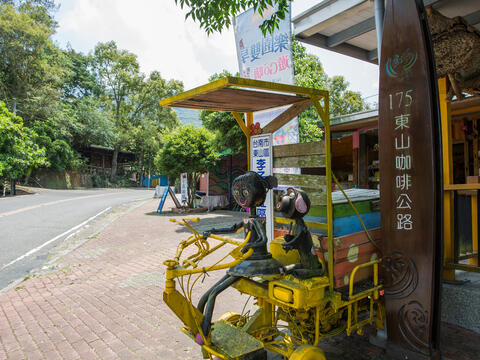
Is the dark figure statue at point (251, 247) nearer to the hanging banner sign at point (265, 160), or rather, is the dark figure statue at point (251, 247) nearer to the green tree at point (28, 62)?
the hanging banner sign at point (265, 160)

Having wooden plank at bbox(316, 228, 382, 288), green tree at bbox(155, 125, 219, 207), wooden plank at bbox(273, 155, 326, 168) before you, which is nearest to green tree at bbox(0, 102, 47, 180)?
green tree at bbox(155, 125, 219, 207)

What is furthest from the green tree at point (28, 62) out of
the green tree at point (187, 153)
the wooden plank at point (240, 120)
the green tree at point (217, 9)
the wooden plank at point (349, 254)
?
the wooden plank at point (349, 254)

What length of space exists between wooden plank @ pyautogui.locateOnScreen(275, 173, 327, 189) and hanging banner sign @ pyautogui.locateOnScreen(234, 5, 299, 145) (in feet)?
13.0

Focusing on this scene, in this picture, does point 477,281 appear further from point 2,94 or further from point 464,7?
point 2,94

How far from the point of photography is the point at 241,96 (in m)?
2.88

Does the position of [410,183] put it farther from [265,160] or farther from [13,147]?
[13,147]

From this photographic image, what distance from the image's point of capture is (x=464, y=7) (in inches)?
164

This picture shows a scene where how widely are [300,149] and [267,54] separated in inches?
208

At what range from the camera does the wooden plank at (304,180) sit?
115 inches

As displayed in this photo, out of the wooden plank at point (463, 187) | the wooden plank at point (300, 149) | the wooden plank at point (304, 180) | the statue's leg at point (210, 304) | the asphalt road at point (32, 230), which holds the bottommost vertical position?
the asphalt road at point (32, 230)

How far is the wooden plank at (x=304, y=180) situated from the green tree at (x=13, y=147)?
22.8m

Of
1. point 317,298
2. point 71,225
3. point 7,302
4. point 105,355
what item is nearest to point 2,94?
point 71,225

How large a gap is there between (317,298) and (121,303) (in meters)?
3.33

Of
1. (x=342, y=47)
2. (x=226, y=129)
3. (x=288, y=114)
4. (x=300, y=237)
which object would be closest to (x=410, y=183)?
(x=300, y=237)
